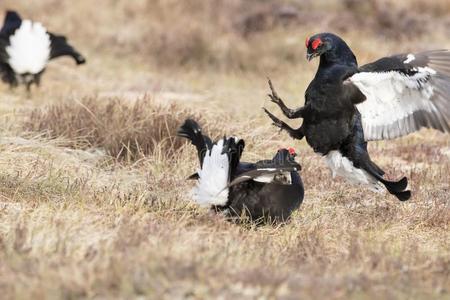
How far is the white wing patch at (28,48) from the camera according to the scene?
9320mm

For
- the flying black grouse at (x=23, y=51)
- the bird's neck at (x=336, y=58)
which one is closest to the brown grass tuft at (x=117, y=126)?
the bird's neck at (x=336, y=58)

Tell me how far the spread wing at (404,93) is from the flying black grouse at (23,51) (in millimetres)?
5096

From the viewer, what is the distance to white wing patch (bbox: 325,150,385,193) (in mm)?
5426

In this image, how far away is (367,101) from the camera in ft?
17.2

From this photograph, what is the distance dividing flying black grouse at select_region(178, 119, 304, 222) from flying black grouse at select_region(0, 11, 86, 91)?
4.94 metres

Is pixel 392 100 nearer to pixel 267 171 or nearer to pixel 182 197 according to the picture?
pixel 267 171

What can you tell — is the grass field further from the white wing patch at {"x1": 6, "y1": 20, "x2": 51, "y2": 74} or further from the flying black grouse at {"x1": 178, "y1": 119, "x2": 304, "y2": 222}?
the white wing patch at {"x1": 6, "y1": 20, "x2": 51, "y2": 74}

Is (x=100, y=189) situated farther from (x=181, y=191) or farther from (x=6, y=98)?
(x=6, y=98)

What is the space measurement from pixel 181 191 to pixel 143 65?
23.1 ft

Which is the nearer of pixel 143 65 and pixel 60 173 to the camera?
pixel 60 173

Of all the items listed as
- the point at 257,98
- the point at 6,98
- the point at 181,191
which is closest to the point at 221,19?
the point at 257,98

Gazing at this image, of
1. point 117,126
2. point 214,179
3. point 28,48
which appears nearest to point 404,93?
point 214,179

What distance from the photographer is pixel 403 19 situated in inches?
538

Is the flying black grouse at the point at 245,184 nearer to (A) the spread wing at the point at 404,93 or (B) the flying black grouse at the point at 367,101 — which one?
(B) the flying black grouse at the point at 367,101
